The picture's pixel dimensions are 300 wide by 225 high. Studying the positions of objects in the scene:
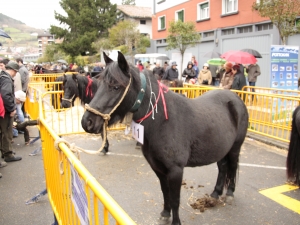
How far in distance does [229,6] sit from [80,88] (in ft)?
53.4

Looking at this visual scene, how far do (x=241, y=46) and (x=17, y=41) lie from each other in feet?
672

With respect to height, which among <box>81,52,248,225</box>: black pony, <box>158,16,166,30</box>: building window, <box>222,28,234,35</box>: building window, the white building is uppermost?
the white building

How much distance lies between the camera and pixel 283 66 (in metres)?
8.27

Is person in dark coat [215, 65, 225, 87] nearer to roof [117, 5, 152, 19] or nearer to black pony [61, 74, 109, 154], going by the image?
black pony [61, 74, 109, 154]

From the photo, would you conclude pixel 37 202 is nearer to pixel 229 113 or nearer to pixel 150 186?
pixel 150 186

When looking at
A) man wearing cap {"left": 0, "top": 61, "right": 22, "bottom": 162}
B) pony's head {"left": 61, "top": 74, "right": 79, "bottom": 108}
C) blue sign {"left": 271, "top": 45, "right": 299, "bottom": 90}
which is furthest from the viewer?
blue sign {"left": 271, "top": 45, "right": 299, "bottom": 90}

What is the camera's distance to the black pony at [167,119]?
220 centimetres

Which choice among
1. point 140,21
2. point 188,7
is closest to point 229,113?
point 188,7

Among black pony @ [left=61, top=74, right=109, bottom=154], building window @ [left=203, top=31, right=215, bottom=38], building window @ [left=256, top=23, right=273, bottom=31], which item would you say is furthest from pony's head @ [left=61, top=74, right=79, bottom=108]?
building window @ [left=203, top=31, right=215, bottom=38]

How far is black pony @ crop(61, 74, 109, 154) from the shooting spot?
5566mm

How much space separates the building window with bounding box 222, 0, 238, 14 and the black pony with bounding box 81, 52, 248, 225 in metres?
16.8

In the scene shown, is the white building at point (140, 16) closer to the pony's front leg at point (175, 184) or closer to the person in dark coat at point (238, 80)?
the person in dark coat at point (238, 80)

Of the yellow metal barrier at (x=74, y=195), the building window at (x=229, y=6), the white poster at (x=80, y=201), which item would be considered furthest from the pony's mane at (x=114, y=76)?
the building window at (x=229, y=6)

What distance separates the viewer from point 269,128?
6.67 metres
